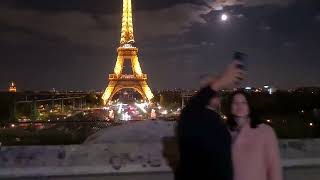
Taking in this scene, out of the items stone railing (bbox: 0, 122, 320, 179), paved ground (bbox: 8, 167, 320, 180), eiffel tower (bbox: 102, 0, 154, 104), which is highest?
eiffel tower (bbox: 102, 0, 154, 104)

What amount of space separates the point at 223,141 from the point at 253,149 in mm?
404

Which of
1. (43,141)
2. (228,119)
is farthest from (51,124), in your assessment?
(228,119)

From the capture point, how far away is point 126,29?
72.5 meters

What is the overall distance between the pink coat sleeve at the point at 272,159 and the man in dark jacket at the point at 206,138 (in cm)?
37

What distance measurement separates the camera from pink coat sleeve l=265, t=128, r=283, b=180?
13.7 ft

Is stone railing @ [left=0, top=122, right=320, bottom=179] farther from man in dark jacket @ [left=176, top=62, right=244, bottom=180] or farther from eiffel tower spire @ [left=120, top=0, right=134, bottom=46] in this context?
eiffel tower spire @ [left=120, top=0, right=134, bottom=46]

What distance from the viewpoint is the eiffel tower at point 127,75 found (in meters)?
68.1

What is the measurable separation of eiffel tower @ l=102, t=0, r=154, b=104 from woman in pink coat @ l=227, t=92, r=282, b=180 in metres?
61.8

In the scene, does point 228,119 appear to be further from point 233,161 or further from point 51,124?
point 51,124

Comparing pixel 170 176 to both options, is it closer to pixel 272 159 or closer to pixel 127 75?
pixel 272 159

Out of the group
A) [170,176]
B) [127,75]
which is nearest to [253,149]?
[170,176]

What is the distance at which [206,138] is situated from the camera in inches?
151

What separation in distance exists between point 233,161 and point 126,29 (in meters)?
69.0

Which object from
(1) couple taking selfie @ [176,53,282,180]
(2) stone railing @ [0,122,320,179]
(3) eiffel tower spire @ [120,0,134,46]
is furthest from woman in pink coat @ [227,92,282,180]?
(3) eiffel tower spire @ [120,0,134,46]
